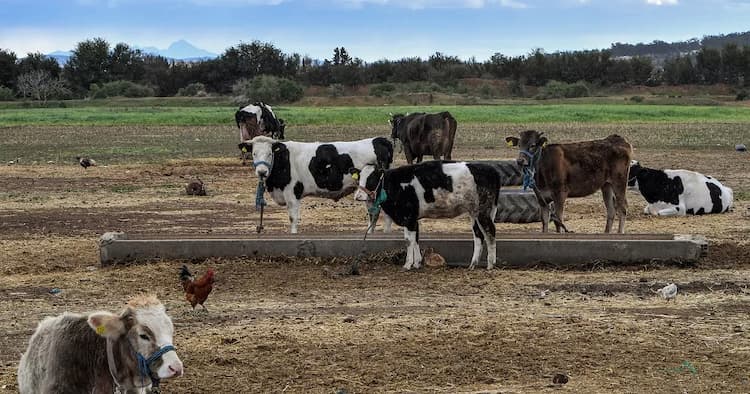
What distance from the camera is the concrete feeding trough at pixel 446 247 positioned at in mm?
13102

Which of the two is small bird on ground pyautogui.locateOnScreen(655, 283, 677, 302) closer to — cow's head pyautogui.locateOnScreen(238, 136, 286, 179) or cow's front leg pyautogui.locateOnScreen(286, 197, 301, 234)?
cow's front leg pyautogui.locateOnScreen(286, 197, 301, 234)

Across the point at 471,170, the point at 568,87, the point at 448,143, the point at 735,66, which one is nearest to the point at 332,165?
the point at 471,170

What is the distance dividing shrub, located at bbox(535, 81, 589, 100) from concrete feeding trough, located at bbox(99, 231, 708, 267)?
74.9 m

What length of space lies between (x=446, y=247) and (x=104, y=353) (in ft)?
24.5

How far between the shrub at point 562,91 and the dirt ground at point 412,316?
72.3 m

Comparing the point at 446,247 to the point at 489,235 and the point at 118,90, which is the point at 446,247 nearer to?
the point at 489,235

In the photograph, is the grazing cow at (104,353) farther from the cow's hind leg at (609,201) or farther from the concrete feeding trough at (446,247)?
the cow's hind leg at (609,201)

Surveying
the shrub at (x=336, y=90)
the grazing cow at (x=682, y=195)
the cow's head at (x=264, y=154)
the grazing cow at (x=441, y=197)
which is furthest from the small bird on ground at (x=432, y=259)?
the shrub at (x=336, y=90)

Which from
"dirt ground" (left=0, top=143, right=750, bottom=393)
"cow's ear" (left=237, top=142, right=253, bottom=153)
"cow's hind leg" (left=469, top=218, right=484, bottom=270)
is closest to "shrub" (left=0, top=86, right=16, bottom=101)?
"dirt ground" (left=0, top=143, right=750, bottom=393)

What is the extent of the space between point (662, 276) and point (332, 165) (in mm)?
5608

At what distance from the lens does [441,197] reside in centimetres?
1304

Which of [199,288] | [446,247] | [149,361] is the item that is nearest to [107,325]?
[149,361]

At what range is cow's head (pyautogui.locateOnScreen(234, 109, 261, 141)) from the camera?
25.9 m

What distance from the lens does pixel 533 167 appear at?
15.6 meters
